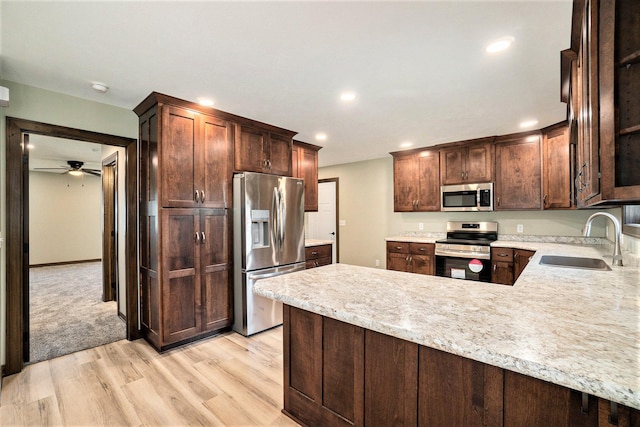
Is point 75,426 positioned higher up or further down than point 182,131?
further down

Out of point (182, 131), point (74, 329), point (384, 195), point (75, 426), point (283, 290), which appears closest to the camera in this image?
point (283, 290)

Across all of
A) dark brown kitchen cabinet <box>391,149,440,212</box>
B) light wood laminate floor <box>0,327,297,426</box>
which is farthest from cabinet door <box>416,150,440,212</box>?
light wood laminate floor <box>0,327,297,426</box>

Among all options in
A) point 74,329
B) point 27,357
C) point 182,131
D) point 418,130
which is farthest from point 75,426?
point 418,130

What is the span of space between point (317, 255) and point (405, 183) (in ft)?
6.41

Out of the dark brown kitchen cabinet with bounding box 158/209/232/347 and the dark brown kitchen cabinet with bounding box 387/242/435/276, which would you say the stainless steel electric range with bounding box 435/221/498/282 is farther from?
the dark brown kitchen cabinet with bounding box 158/209/232/347

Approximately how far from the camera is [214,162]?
121 inches

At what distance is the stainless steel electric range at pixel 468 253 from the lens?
384 centimetres

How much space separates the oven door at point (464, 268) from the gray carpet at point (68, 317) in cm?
404

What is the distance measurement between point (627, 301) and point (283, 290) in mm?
1621

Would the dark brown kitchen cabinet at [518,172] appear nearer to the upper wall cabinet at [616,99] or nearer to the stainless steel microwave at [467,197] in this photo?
the stainless steel microwave at [467,197]

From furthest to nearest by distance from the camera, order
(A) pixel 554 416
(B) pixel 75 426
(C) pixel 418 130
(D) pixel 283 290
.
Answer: (C) pixel 418 130
(B) pixel 75 426
(D) pixel 283 290
(A) pixel 554 416

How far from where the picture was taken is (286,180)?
11.5 feet

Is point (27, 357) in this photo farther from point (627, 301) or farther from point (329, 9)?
point (627, 301)

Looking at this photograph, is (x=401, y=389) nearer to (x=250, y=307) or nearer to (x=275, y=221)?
(x=250, y=307)
